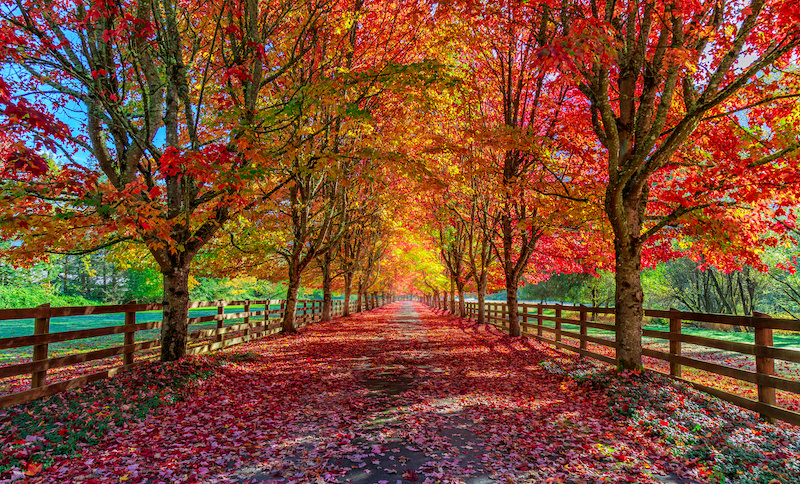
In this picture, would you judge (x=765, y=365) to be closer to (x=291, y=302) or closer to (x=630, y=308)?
(x=630, y=308)

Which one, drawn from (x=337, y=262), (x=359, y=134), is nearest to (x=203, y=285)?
(x=337, y=262)

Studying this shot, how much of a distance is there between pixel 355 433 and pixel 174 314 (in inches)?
204

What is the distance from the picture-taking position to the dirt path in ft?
12.1

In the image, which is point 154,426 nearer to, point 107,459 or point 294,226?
point 107,459

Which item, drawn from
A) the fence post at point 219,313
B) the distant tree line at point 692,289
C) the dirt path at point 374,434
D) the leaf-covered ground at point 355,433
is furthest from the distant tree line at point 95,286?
the distant tree line at point 692,289

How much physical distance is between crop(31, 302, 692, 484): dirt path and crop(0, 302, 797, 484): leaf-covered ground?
0.8 inches

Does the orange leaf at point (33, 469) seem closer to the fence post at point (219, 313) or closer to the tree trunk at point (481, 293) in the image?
the fence post at point (219, 313)

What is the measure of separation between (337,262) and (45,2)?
774 inches

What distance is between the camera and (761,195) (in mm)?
7512

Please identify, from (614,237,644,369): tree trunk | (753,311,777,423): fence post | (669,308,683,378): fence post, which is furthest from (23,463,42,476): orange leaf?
(669,308,683,378): fence post

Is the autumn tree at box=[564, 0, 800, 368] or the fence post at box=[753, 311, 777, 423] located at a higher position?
the autumn tree at box=[564, 0, 800, 368]

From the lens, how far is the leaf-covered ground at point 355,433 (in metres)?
3.69

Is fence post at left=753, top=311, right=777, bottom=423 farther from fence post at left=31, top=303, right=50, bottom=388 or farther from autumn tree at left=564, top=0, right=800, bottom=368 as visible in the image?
fence post at left=31, top=303, right=50, bottom=388

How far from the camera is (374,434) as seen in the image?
15.4 ft
